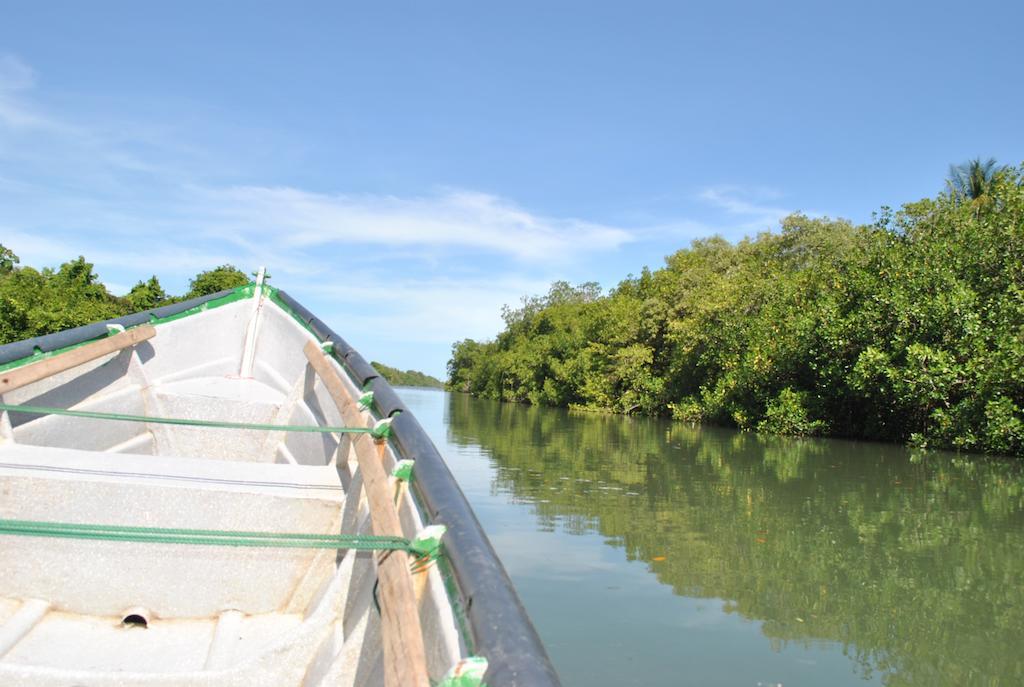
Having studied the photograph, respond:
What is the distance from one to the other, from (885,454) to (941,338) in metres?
2.78

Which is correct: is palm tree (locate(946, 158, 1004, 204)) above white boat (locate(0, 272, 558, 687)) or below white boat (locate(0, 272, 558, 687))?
above

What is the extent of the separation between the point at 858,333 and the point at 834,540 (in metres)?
11.9

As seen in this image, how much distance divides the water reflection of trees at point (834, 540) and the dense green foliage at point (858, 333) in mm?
2920

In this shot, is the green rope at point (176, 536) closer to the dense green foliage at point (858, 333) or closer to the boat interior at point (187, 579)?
the boat interior at point (187, 579)

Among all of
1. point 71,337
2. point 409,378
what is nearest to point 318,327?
point 71,337

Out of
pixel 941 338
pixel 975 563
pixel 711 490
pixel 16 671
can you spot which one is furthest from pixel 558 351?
pixel 16 671

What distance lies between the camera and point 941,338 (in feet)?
47.9

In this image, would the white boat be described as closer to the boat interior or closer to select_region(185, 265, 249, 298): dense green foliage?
the boat interior

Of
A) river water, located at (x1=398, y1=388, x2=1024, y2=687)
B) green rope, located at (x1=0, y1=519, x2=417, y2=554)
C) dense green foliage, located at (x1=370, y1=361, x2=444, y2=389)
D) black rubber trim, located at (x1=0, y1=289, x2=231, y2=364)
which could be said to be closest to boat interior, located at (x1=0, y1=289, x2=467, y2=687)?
green rope, located at (x1=0, y1=519, x2=417, y2=554)

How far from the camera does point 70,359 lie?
3.73 meters

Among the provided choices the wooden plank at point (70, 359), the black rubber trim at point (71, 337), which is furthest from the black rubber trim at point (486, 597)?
the black rubber trim at point (71, 337)

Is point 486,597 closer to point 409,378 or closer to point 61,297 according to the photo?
point 61,297

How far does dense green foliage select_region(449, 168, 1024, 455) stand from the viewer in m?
14.1

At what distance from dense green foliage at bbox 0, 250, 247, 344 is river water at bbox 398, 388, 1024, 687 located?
853 cm
